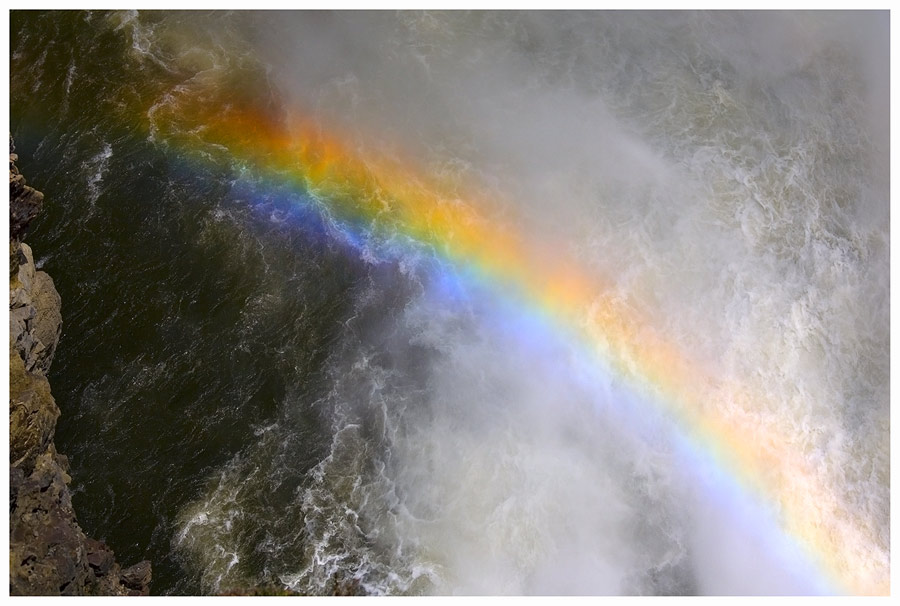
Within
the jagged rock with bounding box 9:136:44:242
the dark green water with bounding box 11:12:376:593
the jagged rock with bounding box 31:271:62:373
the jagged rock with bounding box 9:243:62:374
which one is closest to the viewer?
the jagged rock with bounding box 9:243:62:374

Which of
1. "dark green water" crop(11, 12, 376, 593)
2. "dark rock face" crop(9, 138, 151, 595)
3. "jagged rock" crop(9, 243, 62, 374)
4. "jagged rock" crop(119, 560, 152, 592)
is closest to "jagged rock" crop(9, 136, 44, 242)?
"dark rock face" crop(9, 138, 151, 595)

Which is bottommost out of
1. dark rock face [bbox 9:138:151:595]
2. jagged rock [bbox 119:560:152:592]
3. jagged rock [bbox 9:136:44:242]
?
jagged rock [bbox 119:560:152:592]

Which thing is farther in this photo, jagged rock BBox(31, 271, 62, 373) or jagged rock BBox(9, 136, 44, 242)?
jagged rock BBox(31, 271, 62, 373)

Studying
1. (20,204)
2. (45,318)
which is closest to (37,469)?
(45,318)

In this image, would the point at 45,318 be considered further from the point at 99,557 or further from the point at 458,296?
the point at 458,296

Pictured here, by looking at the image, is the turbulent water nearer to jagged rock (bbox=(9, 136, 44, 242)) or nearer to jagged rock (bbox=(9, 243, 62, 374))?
jagged rock (bbox=(9, 243, 62, 374))

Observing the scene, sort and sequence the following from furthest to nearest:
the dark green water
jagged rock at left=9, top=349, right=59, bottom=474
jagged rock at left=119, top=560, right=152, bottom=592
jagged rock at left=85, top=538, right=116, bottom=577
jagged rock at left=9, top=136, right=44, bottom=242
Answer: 1. jagged rock at left=9, top=136, right=44, bottom=242
2. the dark green water
3. jagged rock at left=119, top=560, right=152, bottom=592
4. jagged rock at left=9, top=349, right=59, bottom=474
5. jagged rock at left=85, top=538, right=116, bottom=577

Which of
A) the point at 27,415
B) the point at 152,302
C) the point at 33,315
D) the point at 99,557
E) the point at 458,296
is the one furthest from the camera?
the point at 458,296

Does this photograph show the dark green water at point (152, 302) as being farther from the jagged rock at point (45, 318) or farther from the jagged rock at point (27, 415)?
the jagged rock at point (27, 415)
